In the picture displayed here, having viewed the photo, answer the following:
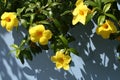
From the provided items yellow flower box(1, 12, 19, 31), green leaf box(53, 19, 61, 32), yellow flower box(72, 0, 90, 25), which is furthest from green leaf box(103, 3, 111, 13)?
yellow flower box(1, 12, 19, 31)

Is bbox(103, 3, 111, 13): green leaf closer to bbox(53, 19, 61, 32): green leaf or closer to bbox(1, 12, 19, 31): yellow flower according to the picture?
bbox(53, 19, 61, 32): green leaf

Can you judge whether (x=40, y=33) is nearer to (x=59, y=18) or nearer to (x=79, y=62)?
(x=59, y=18)

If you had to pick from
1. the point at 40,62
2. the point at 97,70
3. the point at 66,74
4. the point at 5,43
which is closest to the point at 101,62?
the point at 97,70

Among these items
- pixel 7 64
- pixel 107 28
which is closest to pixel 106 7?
pixel 107 28

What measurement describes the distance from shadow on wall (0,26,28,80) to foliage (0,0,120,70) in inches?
17.3

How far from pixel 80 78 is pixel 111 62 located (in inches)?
12.3

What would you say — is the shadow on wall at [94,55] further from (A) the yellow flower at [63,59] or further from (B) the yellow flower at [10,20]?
(B) the yellow flower at [10,20]

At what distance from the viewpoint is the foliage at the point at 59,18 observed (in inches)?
93.8

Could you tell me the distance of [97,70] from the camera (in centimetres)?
284

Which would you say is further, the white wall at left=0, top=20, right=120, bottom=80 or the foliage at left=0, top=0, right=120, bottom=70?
the white wall at left=0, top=20, right=120, bottom=80

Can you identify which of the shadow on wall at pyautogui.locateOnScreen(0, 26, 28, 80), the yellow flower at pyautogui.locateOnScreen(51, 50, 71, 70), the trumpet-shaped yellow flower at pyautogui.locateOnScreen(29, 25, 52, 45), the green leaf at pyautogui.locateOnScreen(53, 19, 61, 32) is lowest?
the yellow flower at pyautogui.locateOnScreen(51, 50, 71, 70)

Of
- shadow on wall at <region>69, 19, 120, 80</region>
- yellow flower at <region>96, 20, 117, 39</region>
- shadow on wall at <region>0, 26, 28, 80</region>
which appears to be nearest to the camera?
yellow flower at <region>96, 20, 117, 39</region>

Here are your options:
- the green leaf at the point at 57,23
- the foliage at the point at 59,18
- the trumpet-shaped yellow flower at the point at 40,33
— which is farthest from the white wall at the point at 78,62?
the trumpet-shaped yellow flower at the point at 40,33

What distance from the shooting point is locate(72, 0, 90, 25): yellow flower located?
238 cm
